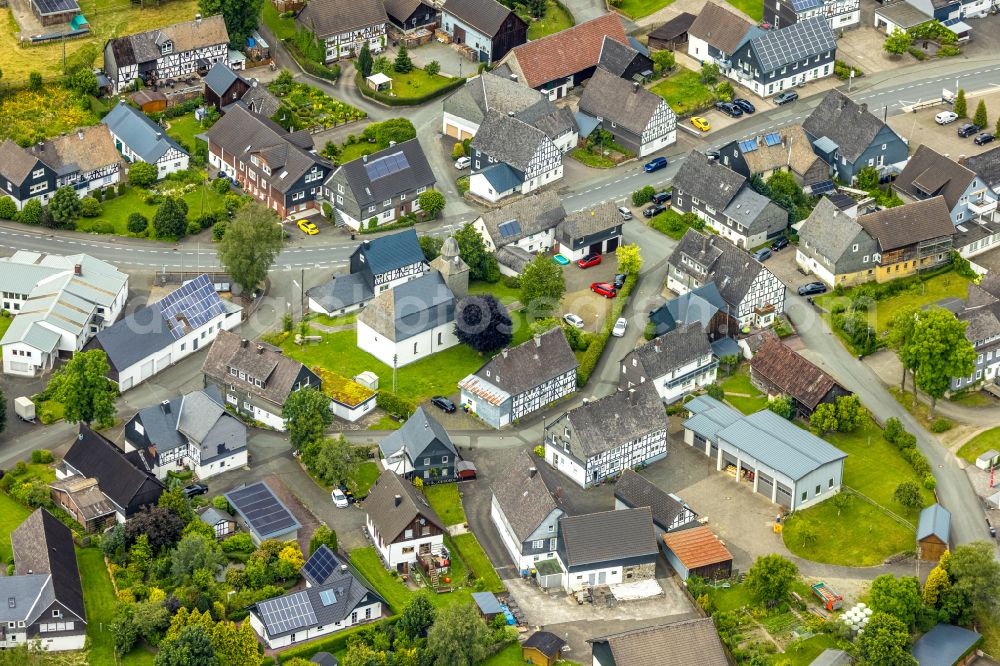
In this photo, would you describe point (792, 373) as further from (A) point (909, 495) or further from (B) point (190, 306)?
(B) point (190, 306)

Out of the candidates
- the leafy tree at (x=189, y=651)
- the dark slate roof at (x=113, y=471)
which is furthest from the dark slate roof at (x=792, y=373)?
the leafy tree at (x=189, y=651)

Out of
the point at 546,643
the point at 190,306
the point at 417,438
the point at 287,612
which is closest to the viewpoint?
the point at 546,643

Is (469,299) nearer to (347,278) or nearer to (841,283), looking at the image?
(347,278)

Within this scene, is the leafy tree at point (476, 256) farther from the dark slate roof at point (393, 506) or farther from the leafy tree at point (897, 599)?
the leafy tree at point (897, 599)

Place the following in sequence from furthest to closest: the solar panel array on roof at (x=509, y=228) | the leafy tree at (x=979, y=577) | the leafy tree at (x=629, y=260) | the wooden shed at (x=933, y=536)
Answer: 1. the solar panel array on roof at (x=509, y=228)
2. the leafy tree at (x=629, y=260)
3. the wooden shed at (x=933, y=536)
4. the leafy tree at (x=979, y=577)

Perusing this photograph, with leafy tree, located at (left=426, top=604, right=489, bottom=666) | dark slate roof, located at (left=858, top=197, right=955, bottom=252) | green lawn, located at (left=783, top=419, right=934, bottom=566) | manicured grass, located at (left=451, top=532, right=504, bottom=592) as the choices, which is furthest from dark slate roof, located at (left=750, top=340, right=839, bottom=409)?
leafy tree, located at (left=426, top=604, right=489, bottom=666)

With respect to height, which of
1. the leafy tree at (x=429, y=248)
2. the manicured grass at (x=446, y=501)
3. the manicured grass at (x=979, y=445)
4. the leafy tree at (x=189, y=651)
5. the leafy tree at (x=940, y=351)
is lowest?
the leafy tree at (x=429, y=248)

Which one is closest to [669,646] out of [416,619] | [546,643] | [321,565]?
[546,643]

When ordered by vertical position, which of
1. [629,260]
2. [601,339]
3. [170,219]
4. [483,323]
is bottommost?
[170,219]
